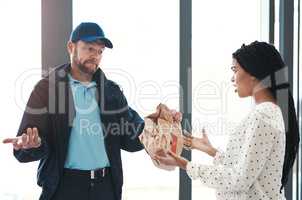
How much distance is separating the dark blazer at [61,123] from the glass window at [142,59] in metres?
0.39

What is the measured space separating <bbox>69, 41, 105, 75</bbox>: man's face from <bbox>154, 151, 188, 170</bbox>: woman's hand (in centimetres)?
58

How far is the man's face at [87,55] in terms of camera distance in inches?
72.4

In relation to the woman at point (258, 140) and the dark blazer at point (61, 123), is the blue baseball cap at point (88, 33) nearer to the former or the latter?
the dark blazer at point (61, 123)

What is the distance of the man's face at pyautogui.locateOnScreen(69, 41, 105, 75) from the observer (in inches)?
72.4

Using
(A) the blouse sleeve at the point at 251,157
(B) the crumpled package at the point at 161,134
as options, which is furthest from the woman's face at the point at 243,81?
(B) the crumpled package at the point at 161,134

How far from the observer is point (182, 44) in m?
2.38

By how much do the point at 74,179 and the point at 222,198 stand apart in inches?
28.7

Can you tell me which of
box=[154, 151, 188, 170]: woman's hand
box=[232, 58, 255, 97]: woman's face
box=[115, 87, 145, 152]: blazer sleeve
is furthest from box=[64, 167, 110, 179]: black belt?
box=[232, 58, 255, 97]: woman's face

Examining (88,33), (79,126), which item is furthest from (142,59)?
(79,126)

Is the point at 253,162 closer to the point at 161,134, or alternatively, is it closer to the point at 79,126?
the point at 161,134

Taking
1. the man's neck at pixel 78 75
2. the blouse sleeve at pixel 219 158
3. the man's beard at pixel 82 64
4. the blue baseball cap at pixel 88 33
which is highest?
the blue baseball cap at pixel 88 33

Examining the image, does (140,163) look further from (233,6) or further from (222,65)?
(233,6)

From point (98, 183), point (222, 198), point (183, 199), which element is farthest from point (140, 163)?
point (222, 198)

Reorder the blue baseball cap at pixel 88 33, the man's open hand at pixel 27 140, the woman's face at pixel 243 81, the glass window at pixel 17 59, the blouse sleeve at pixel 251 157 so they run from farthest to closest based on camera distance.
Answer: the glass window at pixel 17 59 → the blue baseball cap at pixel 88 33 → the man's open hand at pixel 27 140 → the woman's face at pixel 243 81 → the blouse sleeve at pixel 251 157
